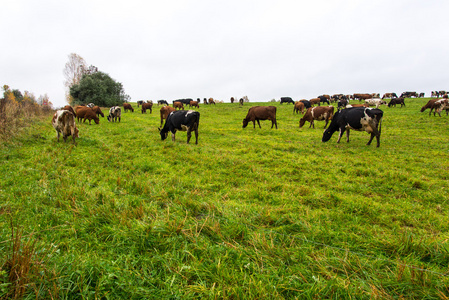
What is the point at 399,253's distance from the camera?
8.79 feet

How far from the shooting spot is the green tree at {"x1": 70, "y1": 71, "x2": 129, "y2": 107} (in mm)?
37188

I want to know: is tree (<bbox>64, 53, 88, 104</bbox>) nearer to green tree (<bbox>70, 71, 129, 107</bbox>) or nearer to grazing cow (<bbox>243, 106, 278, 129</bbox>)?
green tree (<bbox>70, 71, 129, 107</bbox>)

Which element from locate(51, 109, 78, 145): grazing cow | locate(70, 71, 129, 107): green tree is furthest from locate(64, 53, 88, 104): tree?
locate(51, 109, 78, 145): grazing cow

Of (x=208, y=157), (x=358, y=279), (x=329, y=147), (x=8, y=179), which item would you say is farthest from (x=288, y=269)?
(x=329, y=147)

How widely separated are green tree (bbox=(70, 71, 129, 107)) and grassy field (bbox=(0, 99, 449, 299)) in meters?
36.4

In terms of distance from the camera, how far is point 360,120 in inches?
405

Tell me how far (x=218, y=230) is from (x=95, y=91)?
4368 centimetres

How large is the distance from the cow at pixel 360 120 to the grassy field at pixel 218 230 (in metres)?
3.59

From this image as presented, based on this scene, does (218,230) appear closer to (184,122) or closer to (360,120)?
(184,122)

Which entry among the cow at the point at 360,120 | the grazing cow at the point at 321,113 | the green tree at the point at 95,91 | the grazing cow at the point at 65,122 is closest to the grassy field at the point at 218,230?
the grazing cow at the point at 65,122

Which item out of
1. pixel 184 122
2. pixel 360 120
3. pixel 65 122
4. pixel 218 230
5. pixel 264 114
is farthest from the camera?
pixel 264 114

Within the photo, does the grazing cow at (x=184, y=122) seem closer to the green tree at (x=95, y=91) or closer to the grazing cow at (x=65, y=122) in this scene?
the grazing cow at (x=65, y=122)

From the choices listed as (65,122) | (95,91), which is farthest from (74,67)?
(65,122)

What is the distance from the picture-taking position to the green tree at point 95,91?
37.2m
